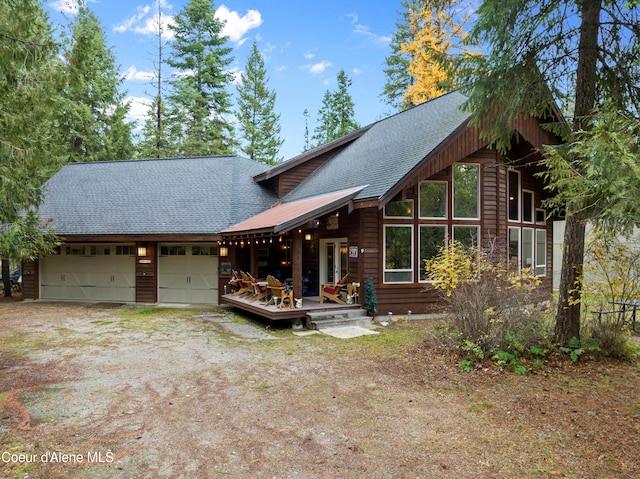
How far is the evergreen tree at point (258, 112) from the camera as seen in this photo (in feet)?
97.9

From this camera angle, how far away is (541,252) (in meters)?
13.4

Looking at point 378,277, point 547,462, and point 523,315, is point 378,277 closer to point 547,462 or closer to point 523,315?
point 523,315

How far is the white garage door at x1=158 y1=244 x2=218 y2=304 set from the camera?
46.5ft

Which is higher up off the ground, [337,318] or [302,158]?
[302,158]

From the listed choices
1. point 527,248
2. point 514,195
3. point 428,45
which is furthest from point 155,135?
point 527,248

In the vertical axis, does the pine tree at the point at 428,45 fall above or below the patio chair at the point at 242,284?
above

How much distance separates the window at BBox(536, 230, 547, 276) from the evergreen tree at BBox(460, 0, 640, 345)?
6.75 metres

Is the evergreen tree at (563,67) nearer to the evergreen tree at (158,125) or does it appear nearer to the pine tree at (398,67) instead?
the pine tree at (398,67)

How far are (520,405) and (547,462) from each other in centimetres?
134

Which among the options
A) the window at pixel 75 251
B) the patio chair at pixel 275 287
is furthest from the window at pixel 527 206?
the window at pixel 75 251

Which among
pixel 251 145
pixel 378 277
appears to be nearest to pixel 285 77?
pixel 251 145

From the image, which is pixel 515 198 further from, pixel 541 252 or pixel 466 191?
pixel 541 252

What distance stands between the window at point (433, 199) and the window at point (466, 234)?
23.2 inches

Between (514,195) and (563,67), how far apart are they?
5.71 m
